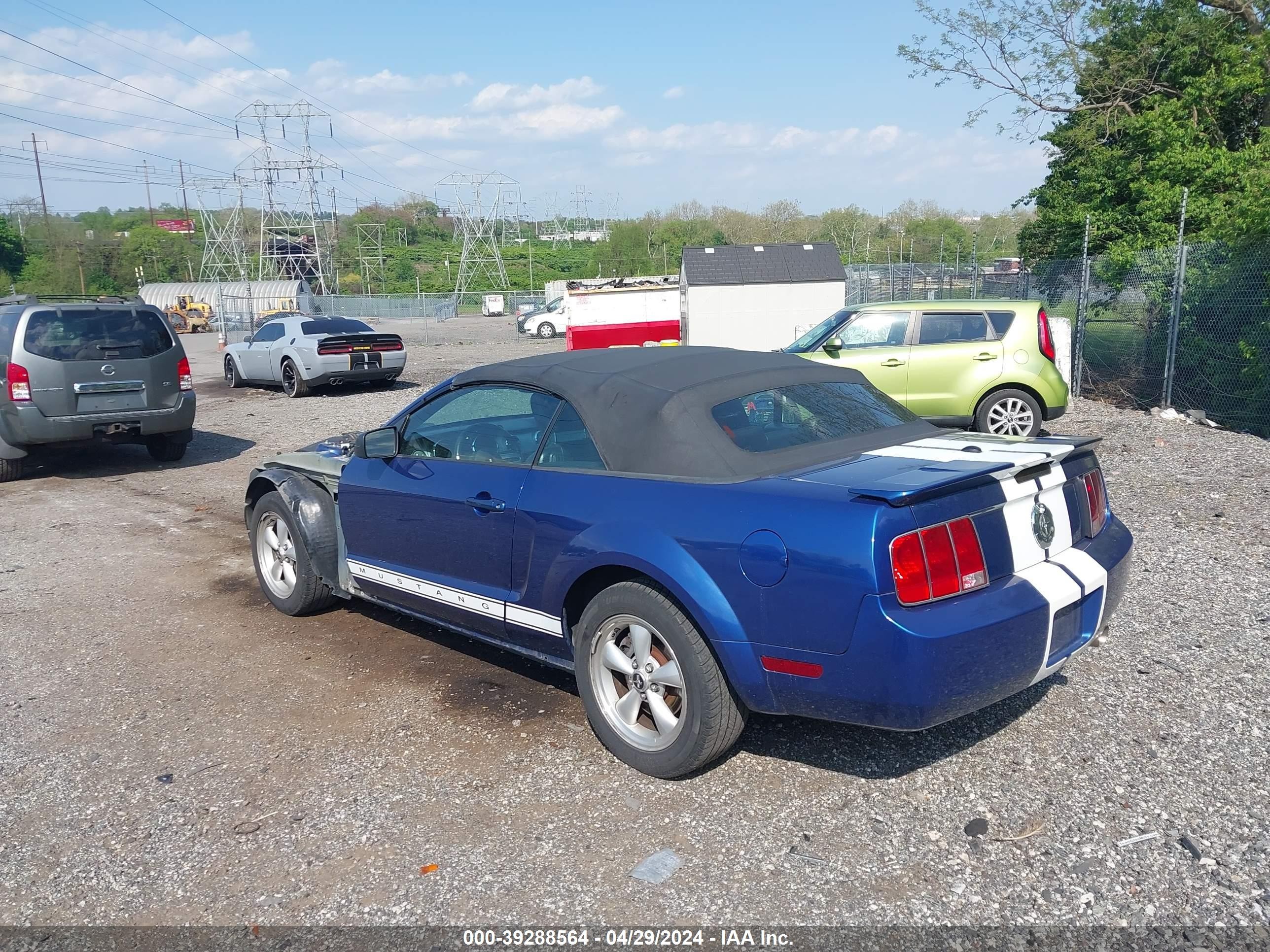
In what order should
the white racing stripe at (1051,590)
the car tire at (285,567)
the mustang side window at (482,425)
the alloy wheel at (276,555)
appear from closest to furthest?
the white racing stripe at (1051,590), the mustang side window at (482,425), the car tire at (285,567), the alloy wheel at (276,555)

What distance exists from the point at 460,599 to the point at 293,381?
14.9 metres

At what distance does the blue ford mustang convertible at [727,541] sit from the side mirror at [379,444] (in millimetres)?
11

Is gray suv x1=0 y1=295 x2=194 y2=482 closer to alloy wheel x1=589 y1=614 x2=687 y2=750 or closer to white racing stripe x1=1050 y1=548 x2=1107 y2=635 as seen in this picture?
alloy wheel x1=589 y1=614 x2=687 y2=750

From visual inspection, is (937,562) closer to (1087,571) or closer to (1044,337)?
(1087,571)

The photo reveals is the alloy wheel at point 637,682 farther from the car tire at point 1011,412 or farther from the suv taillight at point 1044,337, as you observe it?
the suv taillight at point 1044,337

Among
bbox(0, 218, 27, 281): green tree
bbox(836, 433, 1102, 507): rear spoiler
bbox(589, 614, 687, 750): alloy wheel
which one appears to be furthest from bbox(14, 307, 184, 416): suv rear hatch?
bbox(0, 218, 27, 281): green tree

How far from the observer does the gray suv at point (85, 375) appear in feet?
32.5

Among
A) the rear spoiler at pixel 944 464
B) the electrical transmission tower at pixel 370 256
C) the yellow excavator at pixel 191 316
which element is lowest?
the yellow excavator at pixel 191 316

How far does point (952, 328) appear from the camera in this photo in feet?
35.1

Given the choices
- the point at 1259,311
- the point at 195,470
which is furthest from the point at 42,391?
the point at 1259,311

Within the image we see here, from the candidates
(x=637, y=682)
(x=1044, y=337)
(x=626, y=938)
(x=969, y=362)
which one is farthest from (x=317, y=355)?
(x=626, y=938)

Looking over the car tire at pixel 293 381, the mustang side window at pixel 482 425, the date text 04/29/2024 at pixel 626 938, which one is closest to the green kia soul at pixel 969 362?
the mustang side window at pixel 482 425

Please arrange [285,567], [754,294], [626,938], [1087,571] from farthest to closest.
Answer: [754,294] < [285,567] < [1087,571] < [626,938]

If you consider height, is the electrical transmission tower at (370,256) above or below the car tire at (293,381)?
above
